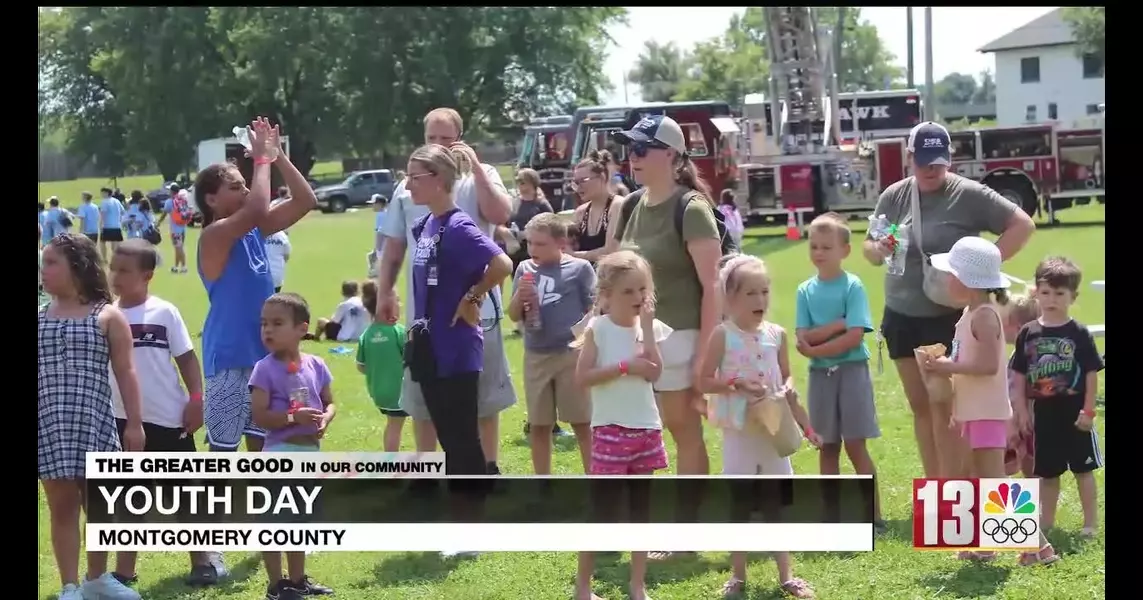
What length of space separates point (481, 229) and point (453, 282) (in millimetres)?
797

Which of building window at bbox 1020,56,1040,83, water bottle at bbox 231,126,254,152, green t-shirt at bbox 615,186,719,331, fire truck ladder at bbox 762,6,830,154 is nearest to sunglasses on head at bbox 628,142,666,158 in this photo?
green t-shirt at bbox 615,186,719,331

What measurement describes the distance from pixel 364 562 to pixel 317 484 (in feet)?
2.19

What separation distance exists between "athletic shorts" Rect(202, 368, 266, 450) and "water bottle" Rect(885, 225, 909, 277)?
8.22ft

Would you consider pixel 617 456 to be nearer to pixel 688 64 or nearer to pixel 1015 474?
pixel 1015 474

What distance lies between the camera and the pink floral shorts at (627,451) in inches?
176

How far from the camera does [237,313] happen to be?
15.5 ft

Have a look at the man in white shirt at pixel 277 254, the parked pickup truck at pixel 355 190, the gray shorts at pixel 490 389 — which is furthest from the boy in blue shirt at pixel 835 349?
the parked pickup truck at pixel 355 190

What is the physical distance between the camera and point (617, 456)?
4.47 metres

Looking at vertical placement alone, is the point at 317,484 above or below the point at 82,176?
below

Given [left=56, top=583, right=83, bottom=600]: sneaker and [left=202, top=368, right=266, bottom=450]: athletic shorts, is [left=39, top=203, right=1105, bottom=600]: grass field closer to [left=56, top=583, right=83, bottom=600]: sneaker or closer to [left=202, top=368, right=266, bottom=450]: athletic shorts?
[left=56, top=583, right=83, bottom=600]: sneaker

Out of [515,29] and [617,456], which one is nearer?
[617,456]

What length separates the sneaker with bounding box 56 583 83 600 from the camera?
4.49 m

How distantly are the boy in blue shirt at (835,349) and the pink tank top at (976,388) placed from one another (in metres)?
0.45
